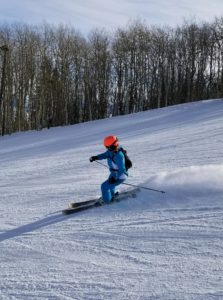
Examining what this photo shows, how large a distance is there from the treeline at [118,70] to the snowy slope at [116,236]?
3202 centimetres

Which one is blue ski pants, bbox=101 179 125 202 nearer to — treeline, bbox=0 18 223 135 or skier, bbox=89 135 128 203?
skier, bbox=89 135 128 203

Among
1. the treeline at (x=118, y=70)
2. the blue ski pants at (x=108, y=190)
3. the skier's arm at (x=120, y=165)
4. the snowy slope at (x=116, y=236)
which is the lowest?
the snowy slope at (x=116, y=236)

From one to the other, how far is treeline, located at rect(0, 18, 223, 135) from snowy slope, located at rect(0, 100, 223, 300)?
105 feet

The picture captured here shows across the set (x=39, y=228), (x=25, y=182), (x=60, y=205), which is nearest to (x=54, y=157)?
(x=25, y=182)

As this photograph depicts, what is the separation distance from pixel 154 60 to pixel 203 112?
23729 mm

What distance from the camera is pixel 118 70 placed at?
47.0 metres

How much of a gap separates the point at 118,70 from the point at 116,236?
41979 millimetres

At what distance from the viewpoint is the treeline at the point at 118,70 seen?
145ft

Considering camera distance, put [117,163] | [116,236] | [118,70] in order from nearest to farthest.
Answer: [116,236]
[117,163]
[118,70]

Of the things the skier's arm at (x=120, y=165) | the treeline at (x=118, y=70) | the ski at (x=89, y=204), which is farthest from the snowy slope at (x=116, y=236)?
the treeline at (x=118, y=70)

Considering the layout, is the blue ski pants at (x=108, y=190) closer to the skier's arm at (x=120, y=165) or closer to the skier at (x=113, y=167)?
the skier at (x=113, y=167)

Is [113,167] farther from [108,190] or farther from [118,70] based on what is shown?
[118,70]

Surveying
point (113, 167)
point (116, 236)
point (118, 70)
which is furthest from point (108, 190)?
point (118, 70)

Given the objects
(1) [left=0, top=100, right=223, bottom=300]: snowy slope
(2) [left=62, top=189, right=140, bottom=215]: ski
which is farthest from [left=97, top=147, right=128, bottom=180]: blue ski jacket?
(1) [left=0, top=100, right=223, bottom=300]: snowy slope
